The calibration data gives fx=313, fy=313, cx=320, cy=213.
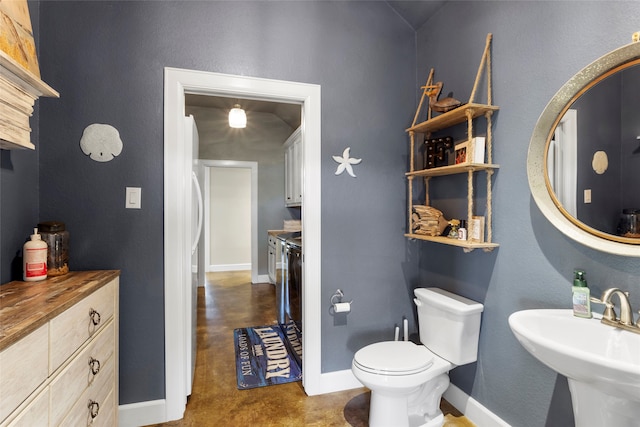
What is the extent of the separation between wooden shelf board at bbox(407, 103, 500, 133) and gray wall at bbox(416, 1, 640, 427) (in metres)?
0.10

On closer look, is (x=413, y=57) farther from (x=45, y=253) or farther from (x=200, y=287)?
(x=200, y=287)

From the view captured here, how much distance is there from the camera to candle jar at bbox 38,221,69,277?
1.48 metres

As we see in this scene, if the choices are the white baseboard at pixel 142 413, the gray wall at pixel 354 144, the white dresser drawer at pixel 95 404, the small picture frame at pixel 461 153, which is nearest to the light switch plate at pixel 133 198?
the gray wall at pixel 354 144

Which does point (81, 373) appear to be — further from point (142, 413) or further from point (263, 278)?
point (263, 278)

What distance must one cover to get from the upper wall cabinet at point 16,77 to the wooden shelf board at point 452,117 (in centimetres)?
191

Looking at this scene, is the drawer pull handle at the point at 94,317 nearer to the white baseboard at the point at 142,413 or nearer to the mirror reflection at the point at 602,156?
the white baseboard at the point at 142,413

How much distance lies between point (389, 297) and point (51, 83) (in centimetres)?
245

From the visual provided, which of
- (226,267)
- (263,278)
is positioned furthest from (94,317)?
(226,267)

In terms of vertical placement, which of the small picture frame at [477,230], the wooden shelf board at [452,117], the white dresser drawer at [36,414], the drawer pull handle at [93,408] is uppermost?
the wooden shelf board at [452,117]

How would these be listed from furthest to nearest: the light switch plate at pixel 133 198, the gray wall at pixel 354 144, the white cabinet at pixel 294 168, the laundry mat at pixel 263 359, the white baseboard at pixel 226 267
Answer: the white baseboard at pixel 226 267 < the white cabinet at pixel 294 168 < the laundry mat at pixel 263 359 < the light switch plate at pixel 133 198 < the gray wall at pixel 354 144

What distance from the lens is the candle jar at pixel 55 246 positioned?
1479 mm

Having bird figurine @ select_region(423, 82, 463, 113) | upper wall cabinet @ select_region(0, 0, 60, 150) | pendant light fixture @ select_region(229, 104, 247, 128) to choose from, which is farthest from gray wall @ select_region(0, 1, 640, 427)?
pendant light fixture @ select_region(229, 104, 247, 128)

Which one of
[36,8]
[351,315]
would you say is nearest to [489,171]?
[351,315]

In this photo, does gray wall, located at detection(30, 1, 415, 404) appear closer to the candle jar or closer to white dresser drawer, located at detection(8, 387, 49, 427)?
the candle jar
